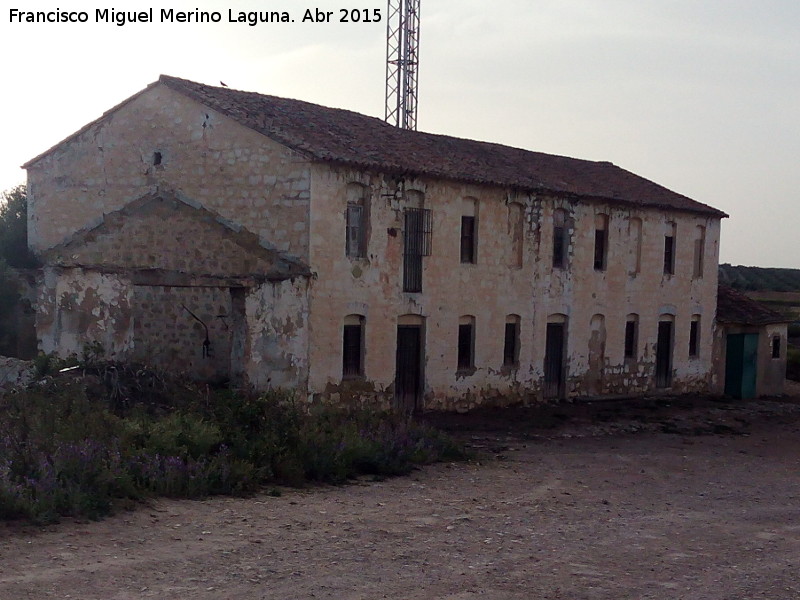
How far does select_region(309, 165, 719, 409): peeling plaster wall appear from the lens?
20141 mm

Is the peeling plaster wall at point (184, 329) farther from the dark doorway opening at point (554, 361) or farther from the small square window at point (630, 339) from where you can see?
the small square window at point (630, 339)

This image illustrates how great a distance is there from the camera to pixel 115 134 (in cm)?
2200

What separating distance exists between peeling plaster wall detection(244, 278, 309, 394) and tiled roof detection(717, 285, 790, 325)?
56.8 feet

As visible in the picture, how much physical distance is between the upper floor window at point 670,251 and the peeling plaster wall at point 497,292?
204mm

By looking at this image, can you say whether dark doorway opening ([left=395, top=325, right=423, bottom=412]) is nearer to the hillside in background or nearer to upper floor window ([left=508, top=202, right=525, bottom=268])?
upper floor window ([left=508, top=202, right=525, bottom=268])

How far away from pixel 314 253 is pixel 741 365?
1810 cm

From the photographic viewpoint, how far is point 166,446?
1227 cm

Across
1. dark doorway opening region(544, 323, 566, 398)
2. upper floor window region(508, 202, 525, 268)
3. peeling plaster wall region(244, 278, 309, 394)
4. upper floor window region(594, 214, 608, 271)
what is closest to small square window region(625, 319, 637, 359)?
upper floor window region(594, 214, 608, 271)

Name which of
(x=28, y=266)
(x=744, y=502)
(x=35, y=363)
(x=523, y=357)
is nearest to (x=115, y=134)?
(x=28, y=266)

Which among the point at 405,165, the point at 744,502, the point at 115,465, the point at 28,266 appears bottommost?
the point at 744,502

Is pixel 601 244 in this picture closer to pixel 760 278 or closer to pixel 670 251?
pixel 670 251

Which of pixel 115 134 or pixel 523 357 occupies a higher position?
pixel 115 134

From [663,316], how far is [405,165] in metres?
12.2

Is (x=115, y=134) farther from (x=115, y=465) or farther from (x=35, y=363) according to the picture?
(x=115, y=465)
